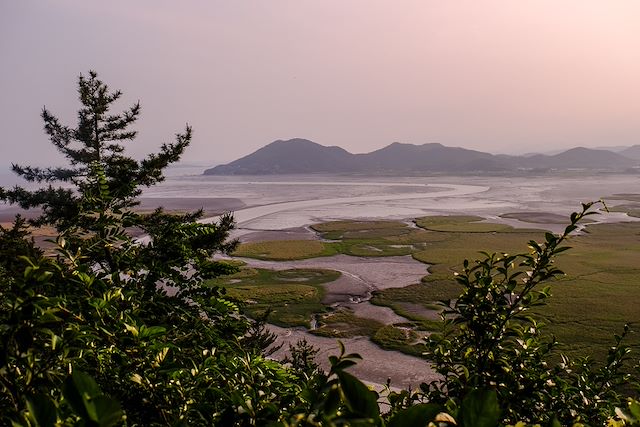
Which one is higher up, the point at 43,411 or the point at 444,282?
the point at 43,411

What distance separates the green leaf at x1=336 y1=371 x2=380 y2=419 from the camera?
3.40ft

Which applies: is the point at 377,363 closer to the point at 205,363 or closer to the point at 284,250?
the point at 205,363

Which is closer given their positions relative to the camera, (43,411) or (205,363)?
(43,411)

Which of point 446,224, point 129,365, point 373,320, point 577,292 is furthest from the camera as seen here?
point 446,224

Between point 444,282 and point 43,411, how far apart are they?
3657cm

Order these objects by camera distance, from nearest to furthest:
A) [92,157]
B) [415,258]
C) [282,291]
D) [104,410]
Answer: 1. [104,410]
2. [92,157]
3. [282,291]
4. [415,258]

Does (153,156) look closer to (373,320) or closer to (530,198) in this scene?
(373,320)

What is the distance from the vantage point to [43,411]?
43.2 inches

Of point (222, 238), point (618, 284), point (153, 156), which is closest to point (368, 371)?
point (222, 238)

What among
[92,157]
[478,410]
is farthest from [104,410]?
[92,157]

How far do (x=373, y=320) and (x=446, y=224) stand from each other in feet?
138

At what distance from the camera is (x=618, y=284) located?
113 ft

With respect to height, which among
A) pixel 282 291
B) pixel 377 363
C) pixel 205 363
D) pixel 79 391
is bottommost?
pixel 377 363

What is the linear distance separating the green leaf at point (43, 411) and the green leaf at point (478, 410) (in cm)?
102
